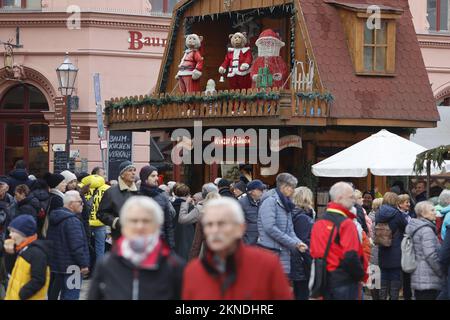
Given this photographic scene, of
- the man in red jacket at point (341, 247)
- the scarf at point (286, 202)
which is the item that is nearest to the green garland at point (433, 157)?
the scarf at point (286, 202)

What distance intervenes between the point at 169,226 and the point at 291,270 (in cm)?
159

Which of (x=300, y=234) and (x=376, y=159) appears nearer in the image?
(x=300, y=234)

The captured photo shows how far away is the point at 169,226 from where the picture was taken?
15.0 m

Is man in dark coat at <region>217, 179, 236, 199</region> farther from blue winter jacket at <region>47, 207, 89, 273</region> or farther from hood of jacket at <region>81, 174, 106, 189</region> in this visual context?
blue winter jacket at <region>47, 207, 89, 273</region>

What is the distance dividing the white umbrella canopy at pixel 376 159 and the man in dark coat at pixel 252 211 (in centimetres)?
460

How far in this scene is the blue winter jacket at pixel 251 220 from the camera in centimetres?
1583

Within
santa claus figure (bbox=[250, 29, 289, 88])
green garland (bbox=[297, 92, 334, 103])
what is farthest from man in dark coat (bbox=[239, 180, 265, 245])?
santa claus figure (bbox=[250, 29, 289, 88])

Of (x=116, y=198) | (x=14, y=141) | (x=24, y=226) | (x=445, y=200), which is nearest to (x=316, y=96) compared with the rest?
(x=445, y=200)

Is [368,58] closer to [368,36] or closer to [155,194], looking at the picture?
[368,36]

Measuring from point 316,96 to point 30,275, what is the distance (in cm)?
1318

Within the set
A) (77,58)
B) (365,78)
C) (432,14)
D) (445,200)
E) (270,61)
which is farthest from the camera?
(432,14)

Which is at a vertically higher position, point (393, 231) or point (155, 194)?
point (155, 194)

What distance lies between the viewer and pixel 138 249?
7.31 meters
